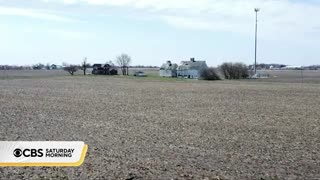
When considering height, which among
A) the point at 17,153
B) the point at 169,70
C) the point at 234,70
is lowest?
the point at 169,70

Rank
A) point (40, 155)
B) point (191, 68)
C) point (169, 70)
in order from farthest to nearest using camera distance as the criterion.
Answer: point (169, 70), point (191, 68), point (40, 155)

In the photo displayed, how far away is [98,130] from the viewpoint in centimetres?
1916

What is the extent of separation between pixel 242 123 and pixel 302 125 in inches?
96.6

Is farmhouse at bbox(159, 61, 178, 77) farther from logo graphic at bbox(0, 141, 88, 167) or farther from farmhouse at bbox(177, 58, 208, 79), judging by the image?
logo graphic at bbox(0, 141, 88, 167)

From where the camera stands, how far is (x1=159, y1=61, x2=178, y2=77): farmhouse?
5643 inches

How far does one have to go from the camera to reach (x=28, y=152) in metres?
11.2

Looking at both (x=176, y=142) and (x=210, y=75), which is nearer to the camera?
(x=176, y=142)

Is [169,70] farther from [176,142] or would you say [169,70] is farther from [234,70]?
[176,142]

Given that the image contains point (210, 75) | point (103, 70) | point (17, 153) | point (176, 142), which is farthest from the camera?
point (103, 70)

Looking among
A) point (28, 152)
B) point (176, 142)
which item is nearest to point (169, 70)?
point (176, 142)

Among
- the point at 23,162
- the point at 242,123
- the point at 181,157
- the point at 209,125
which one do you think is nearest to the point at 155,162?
the point at 181,157

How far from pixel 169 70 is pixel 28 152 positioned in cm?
13443

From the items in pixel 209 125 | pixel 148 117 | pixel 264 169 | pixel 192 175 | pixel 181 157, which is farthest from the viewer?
pixel 148 117

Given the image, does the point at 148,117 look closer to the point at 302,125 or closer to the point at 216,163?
the point at 302,125
